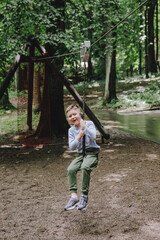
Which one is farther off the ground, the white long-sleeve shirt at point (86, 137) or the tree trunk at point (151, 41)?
the tree trunk at point (151, 41)

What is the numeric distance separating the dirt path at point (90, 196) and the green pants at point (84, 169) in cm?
55

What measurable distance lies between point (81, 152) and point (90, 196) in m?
1.38

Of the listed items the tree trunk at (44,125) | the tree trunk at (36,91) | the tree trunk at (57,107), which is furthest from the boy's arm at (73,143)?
the tree trunk at (36,91)

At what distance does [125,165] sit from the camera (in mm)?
7094

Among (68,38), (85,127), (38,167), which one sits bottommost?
(38,167)

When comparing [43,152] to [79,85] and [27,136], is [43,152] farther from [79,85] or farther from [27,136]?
[79,85]

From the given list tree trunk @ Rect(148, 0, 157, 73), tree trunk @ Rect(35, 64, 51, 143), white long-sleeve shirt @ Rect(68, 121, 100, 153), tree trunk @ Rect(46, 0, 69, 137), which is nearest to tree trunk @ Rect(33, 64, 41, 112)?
tree trunk @ Rect(46, 0, 69, 137)

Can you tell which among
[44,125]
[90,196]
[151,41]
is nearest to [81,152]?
[90,196]

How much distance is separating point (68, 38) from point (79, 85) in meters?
21.7

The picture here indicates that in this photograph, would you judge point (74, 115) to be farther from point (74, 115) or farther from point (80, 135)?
point (80, 135)

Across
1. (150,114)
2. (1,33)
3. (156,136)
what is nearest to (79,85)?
(150,114)

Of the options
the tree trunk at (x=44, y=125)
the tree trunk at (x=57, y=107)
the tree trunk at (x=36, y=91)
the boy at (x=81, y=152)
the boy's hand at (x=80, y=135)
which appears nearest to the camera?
the boy's hand at (x=80, y=135)

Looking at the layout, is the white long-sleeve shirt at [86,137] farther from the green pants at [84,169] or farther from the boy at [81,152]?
the green pants at [84,169]

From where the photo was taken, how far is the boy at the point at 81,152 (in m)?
4.04
